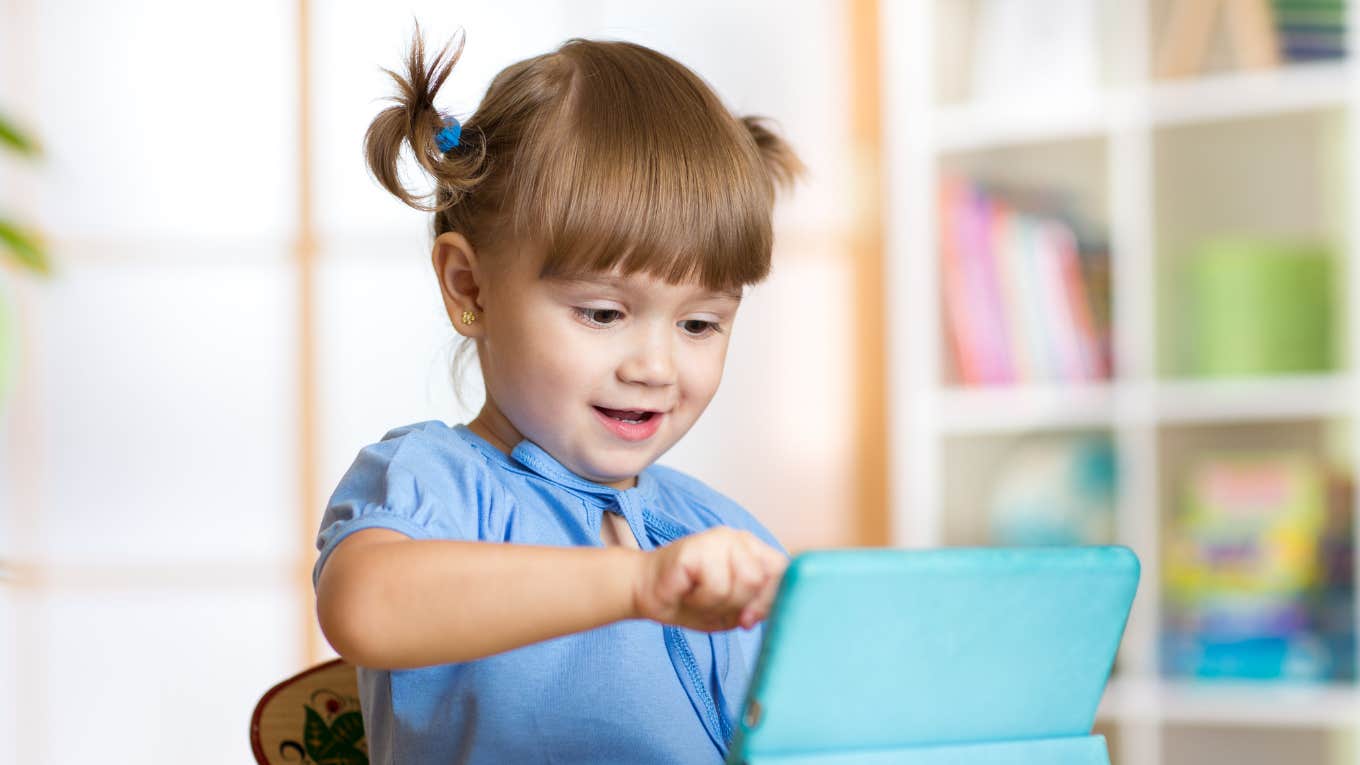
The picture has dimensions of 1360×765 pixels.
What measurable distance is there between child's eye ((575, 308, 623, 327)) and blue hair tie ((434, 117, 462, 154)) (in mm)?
162

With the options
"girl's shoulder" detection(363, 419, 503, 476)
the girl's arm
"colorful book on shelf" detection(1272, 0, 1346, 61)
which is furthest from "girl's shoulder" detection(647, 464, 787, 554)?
"colorful book on shelf" detection(1272, 0, 1346, 61)

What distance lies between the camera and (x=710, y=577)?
26.7 inches

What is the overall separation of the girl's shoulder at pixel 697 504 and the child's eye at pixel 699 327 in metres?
0.19

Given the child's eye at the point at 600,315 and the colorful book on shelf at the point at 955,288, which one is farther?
the colorful book on shelf at the point at 955,288

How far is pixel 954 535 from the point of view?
9.15 feet

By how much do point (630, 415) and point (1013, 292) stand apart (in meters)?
1.75

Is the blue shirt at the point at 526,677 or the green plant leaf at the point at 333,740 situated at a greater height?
the blue shirt at the point at 526,677

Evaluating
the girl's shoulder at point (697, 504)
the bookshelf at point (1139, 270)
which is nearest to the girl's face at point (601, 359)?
the girl's shoulder at point (697, 504)

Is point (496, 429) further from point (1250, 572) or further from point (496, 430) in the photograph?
point (1250, 572)

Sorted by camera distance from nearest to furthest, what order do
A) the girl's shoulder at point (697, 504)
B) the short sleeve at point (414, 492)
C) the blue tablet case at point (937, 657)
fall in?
1. the blue tablet case at point (937, 657)
2. the short sleeve at point (414, 492)
3. the girl's shoulder at point (697, 504)

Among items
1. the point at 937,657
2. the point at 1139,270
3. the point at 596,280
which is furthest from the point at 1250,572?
the point at 937,657

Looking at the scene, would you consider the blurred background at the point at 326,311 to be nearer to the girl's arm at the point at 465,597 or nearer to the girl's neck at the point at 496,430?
the girl's neck at the point at 496,430

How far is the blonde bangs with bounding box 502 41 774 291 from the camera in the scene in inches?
38.8

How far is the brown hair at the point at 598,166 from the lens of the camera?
989 mm
